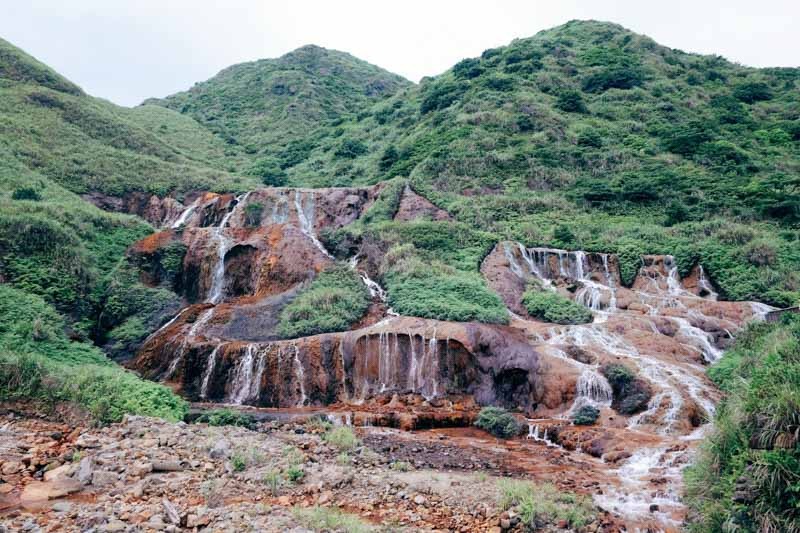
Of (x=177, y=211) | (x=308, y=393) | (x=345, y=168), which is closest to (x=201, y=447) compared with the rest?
(x=308, y=393)

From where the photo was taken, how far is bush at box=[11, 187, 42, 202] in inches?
1169

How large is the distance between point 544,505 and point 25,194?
32.8 meters

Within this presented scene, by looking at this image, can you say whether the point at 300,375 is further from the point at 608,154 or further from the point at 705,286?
the point at 608,154

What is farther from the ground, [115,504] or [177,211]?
[177,211]

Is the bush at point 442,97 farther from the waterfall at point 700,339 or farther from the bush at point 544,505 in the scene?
the bush at point 544,505

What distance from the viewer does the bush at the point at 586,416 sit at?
15.1m

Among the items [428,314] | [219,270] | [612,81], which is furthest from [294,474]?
[612,81]

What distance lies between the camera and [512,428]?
14492 millimetres

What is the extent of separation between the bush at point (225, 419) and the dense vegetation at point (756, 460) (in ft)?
34.2

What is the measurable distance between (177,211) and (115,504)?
33.2 metres

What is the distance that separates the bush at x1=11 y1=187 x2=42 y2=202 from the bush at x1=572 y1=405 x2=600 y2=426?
3035 centimetres

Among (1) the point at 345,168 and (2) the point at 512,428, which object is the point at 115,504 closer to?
(2) the point at 512,428

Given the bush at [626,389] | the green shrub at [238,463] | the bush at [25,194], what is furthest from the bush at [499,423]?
the bush at [25,194]

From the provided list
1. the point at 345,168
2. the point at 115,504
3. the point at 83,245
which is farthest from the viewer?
the point at 345,168
